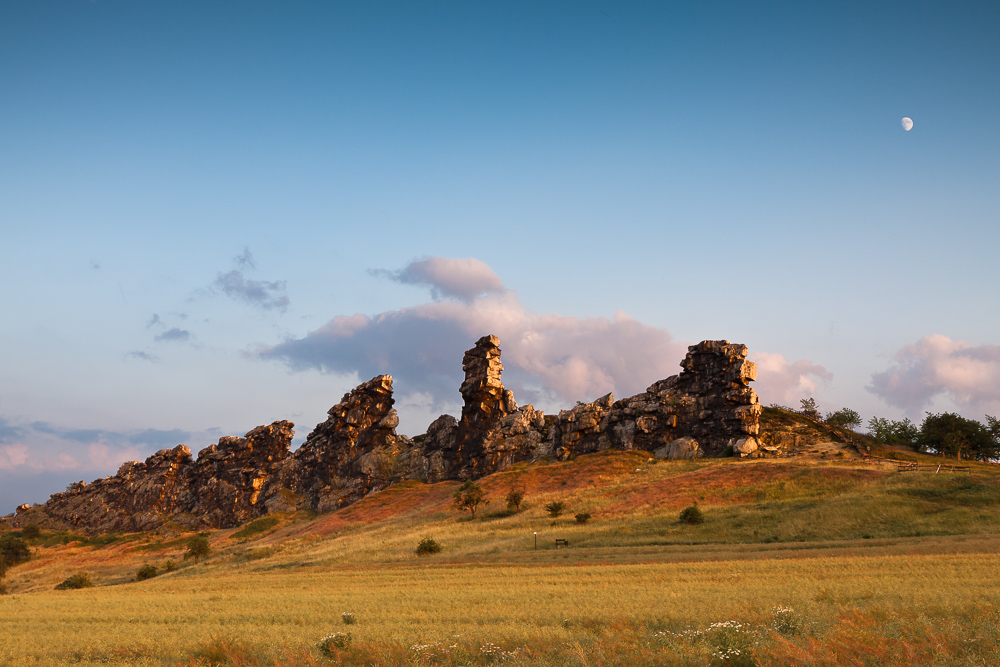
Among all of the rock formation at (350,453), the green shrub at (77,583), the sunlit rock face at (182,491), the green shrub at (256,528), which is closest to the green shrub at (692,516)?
the green shrub at (77,583)

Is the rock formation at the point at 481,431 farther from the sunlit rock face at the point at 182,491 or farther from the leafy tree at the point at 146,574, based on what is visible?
the leafy tree at the point at 146,574

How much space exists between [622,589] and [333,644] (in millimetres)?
14181

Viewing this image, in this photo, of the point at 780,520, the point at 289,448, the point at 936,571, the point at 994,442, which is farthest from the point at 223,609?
the point at 289,448

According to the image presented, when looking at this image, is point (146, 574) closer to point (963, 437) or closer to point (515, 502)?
point (515, 502)

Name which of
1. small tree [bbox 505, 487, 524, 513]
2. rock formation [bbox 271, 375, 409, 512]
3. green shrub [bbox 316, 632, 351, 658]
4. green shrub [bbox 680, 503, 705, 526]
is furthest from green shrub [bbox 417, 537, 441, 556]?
rock formation [bbox 271, 375, 409, 512]

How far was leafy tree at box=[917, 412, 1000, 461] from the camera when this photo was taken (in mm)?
88875

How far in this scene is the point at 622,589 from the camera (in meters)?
24.5

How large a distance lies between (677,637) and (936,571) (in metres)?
18.4

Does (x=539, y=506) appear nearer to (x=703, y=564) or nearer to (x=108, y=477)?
(x=703, y=564)

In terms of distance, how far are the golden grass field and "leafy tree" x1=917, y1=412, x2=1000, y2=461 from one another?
34759 mm

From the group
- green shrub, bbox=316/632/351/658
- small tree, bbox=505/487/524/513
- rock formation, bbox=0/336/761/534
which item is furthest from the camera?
rock formation, bbox=0/336/761/534

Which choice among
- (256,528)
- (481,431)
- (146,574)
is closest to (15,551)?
(256,528)

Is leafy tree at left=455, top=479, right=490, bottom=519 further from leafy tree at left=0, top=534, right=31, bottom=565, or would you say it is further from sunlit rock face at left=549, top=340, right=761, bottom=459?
leafy tree at left=0, top=534, right=31, bottom=565

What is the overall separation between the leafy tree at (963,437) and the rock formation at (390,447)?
29540mm
